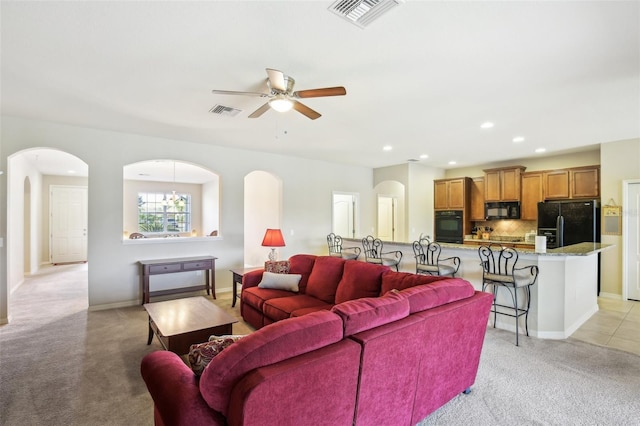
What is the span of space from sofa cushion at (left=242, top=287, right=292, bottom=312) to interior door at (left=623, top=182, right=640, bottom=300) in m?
5.47

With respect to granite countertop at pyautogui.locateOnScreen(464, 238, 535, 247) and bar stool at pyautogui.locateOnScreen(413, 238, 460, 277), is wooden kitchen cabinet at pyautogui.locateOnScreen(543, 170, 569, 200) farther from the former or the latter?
bar stool at pyautogui.locateOnScreen(413, 238, 460, 277)

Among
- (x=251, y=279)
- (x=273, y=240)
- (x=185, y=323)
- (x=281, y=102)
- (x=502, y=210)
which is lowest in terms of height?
(x=185, y=323)

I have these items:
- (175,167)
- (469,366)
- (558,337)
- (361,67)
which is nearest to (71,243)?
(175,167)

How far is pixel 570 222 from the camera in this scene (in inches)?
222

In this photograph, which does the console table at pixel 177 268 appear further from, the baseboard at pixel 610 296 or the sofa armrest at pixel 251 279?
the baseboard at pixel 610 296

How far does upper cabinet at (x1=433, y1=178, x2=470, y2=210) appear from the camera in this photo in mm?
7625

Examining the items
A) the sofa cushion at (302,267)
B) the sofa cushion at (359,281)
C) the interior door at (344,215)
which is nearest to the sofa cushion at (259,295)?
the sofa cushion at (302,267)

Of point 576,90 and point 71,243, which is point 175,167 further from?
point 576,90

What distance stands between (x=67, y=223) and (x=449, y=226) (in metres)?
10.5

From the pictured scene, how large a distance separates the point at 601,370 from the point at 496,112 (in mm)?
2864

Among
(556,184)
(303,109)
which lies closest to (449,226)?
(556,184)

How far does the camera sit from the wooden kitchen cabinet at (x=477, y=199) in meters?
7.55

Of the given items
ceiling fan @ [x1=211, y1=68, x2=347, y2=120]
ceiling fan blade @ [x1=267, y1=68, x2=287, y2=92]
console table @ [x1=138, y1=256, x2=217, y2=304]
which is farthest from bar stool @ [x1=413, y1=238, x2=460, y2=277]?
console table @ [x1=138, y1=256, x2=217, y2=304]

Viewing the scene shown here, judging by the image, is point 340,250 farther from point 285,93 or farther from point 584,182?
point 584,182
